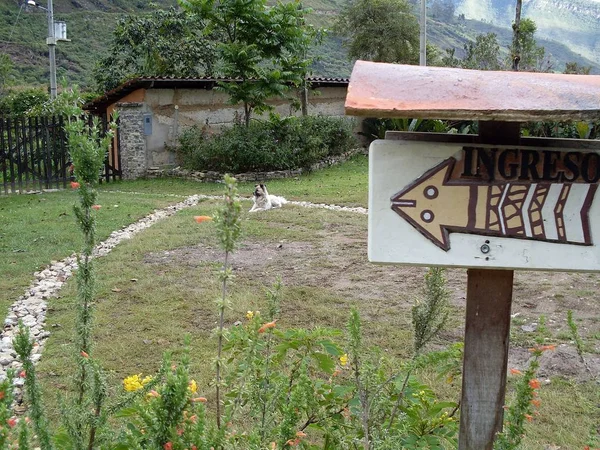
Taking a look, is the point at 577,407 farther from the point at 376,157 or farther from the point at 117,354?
the point at 117,354

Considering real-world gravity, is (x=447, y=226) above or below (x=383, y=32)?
below

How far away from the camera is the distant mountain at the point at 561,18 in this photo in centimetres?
16525

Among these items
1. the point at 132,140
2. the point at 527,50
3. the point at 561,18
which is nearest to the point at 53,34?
the point at 132,140

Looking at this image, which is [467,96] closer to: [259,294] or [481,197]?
[481,197]

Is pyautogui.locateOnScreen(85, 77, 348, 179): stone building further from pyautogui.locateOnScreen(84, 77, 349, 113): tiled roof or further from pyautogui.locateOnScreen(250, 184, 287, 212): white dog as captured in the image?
pyautogui.locateOnScreen(250, 184, 287, 212): white dog

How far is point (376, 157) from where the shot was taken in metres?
1.94

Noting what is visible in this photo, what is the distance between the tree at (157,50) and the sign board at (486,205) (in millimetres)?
20438

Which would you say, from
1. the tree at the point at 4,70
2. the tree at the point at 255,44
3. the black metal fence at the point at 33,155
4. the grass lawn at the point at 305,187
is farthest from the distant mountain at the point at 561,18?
the black metal fence at the point at 33,155

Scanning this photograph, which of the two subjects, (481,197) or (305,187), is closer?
(481,197)

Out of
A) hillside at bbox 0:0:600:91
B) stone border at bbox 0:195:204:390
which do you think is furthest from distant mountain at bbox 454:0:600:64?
stone border at bbox 0:195:204:390

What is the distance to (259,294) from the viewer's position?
630cm

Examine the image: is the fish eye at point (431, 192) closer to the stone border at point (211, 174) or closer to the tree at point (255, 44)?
the stone border at point (211, 174)

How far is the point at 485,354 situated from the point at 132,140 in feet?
47.6

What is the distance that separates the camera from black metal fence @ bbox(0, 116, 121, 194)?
546 inches
